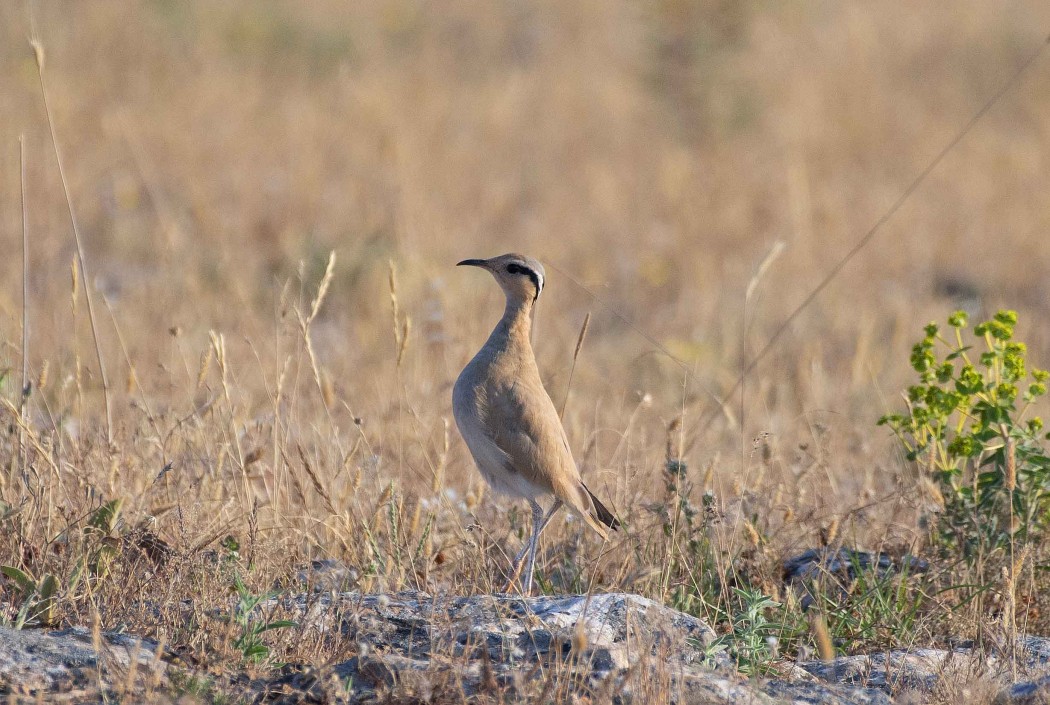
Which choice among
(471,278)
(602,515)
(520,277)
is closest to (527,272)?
(520,277)

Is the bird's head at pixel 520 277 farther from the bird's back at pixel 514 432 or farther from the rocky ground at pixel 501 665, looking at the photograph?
the rocky ground at pixel 501 665

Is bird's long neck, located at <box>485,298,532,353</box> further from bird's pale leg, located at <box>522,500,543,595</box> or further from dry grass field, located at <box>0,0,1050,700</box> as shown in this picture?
bird's pale leg, located at <box>522,500,543,595</box>

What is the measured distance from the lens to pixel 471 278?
27.8 feet

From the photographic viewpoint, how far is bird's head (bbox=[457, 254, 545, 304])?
4.07 m

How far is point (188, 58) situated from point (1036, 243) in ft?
29.0

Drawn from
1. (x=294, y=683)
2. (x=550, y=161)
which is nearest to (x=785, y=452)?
(x=294, y=683)

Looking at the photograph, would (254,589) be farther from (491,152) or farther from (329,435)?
(491,152)

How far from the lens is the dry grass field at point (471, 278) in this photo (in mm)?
3812

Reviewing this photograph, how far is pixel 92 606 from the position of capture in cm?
301

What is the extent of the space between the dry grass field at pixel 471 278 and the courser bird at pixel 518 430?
19cm

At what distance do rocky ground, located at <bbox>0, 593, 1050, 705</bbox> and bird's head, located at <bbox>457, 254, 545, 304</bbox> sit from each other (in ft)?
4.00

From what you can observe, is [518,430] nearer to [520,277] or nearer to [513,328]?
[513,328]

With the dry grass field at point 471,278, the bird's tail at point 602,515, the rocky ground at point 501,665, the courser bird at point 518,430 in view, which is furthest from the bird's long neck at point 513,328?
the rocky ground at point 501,665

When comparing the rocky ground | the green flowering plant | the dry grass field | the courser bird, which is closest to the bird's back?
the courser bird
